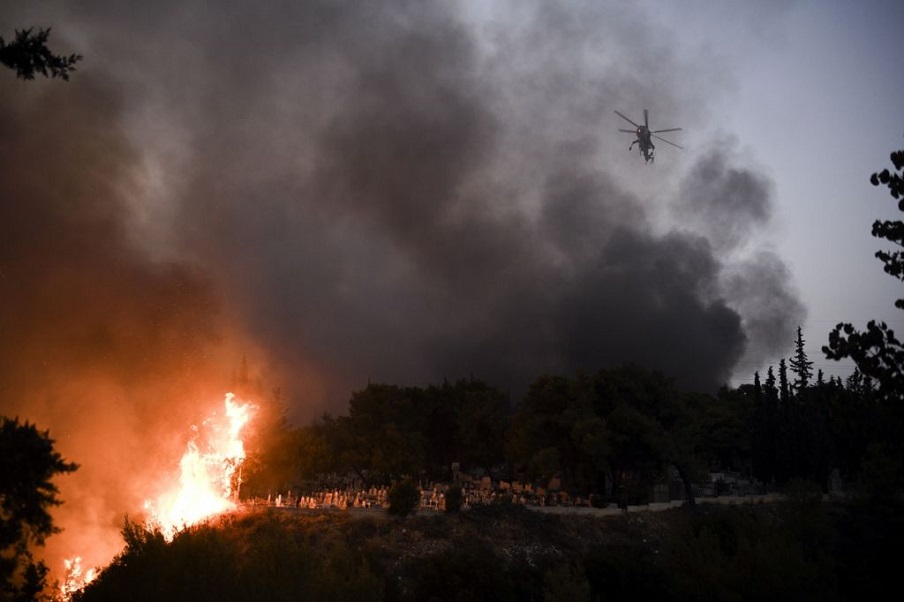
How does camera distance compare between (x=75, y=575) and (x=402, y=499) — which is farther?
(x=402, y=499)

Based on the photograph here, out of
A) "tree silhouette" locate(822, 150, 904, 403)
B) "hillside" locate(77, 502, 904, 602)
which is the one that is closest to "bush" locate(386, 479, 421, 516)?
"hillside" locate(77, 502, 904, 602)

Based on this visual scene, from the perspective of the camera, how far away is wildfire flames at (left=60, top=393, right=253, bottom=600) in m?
37.4

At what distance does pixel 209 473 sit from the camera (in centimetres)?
4003

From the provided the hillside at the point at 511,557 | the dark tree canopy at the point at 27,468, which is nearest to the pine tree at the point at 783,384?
the hillside at the point at 511,557

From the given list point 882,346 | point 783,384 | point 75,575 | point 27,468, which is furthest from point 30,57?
point 783,384

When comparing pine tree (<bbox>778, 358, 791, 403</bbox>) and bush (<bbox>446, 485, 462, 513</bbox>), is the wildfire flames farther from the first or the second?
pine tree (<bbox>778, 358, 791, 403</bbox>)

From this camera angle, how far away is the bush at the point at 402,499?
1462 inches

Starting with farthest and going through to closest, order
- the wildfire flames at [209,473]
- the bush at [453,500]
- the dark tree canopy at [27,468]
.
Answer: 1. the bush at [453,500]
2. the wildfire flames at [209,473]
3. the dark tree canopy at [27,468]

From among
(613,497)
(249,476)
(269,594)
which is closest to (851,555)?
(613,497)

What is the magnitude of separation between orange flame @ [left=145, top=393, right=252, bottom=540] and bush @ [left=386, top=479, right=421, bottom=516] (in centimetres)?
927

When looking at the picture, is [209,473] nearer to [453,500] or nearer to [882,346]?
[453,500]

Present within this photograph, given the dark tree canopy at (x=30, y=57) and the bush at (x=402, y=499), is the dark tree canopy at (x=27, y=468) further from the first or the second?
the bush at (x=402, y=499)

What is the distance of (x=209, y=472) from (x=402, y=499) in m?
12.5

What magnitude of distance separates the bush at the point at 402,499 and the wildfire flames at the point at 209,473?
9.27 meters
